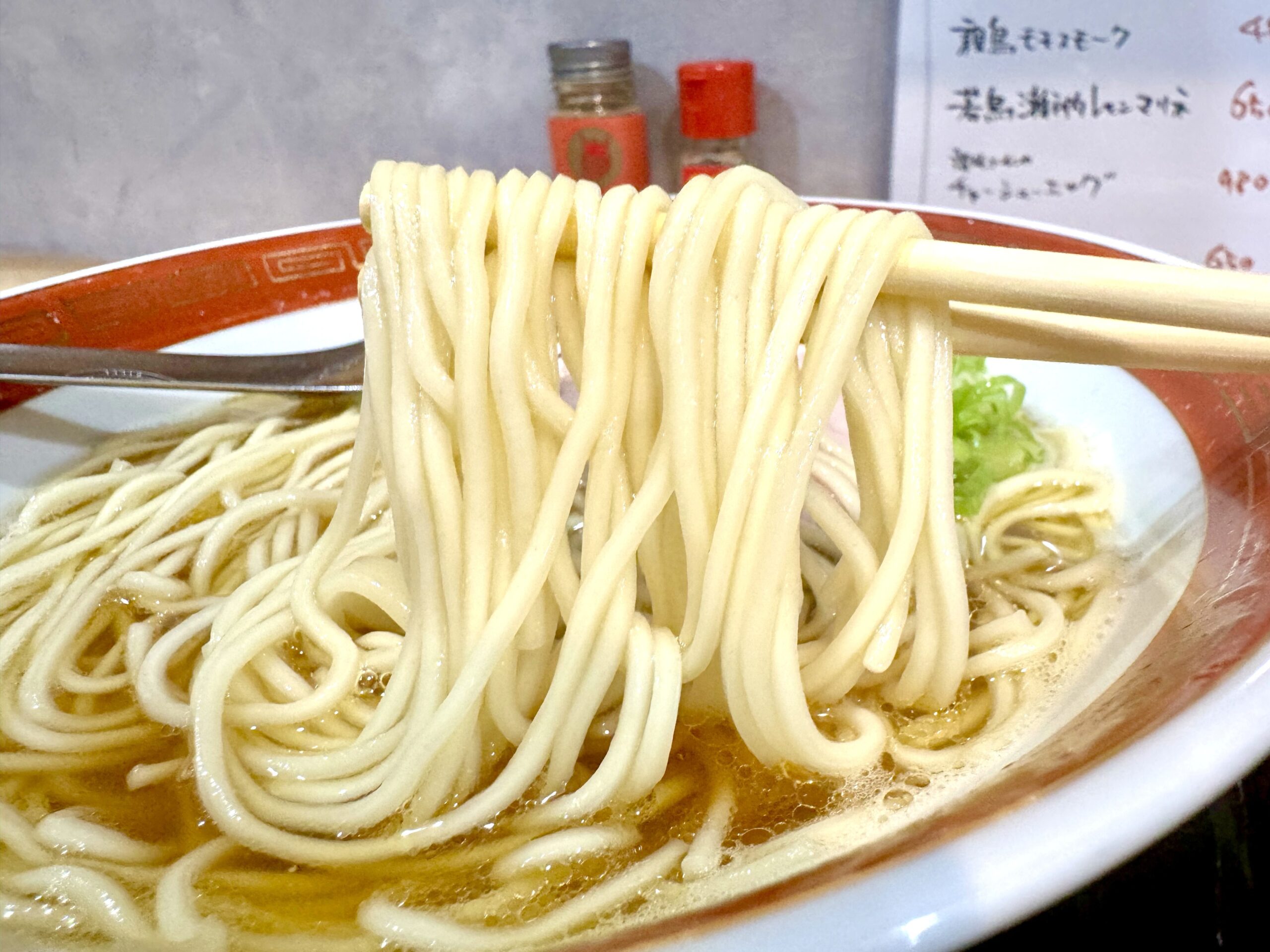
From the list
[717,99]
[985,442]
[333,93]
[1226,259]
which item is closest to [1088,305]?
[985,442]

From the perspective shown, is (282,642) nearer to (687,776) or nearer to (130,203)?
(687,776)

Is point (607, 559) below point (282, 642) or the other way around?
the other way around

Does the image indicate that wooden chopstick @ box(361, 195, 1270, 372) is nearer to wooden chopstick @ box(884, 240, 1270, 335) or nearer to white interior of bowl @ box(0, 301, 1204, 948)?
wooden chopstick @ box(884, 240, 1270, 335)

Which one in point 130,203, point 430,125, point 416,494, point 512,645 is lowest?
point 512,645

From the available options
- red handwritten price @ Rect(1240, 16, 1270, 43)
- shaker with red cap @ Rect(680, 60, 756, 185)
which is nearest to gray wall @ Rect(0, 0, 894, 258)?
shaker with red cap @ Rect(680, 60, 756, 185)

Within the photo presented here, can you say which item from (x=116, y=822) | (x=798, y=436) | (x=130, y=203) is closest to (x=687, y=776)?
(x=798, y=436)

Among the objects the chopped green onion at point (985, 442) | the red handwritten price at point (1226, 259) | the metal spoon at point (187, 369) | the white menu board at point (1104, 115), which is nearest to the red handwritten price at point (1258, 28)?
the white menu board at point (1104, 115)
